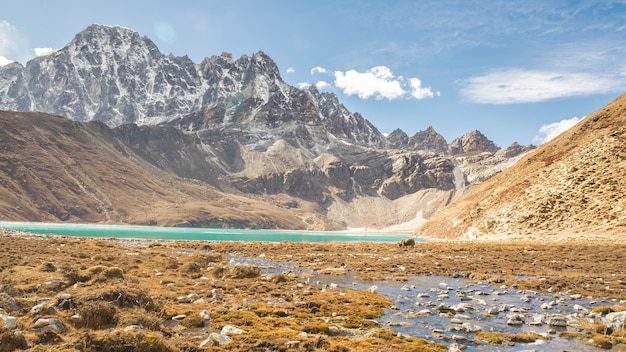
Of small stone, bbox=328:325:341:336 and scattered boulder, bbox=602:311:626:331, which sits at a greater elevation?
scattered boulder, bbox=602:311:626:331

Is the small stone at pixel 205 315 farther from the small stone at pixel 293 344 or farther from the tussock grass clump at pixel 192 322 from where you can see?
the small stone at pixel 293 344

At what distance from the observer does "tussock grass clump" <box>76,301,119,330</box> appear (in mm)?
14633

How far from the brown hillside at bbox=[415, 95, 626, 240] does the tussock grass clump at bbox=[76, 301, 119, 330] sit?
76478 mm

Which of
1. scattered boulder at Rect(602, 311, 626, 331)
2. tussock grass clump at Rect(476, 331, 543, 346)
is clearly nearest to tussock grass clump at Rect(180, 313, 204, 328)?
tussock grass clump at Rect(476, 331, 543, 346)

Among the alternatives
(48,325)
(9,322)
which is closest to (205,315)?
(48,325)

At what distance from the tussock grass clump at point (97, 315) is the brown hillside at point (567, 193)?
76478 millimetres

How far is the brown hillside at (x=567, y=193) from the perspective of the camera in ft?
248

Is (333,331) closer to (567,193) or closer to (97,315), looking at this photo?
(97,315)

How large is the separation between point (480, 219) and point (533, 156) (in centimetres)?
3312

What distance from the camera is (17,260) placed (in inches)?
1339

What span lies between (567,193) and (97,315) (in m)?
95.0

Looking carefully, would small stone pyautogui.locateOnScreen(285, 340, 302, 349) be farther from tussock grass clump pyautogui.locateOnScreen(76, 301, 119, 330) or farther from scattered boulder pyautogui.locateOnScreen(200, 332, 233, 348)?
tussock grass clump pyautogui.locateOnScreen(76, 301, 119, 330)

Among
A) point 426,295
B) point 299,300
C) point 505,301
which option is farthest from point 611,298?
point 299,300

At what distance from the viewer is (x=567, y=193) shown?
85500 millimetres
